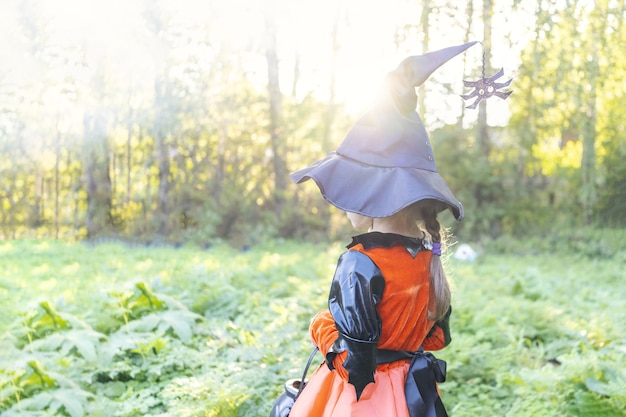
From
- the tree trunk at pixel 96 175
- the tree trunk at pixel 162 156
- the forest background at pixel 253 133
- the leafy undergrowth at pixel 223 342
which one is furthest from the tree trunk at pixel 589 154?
the tree trunk at pixel 96 175

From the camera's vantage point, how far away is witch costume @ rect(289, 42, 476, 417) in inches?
63.2

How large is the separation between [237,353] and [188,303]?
137cm

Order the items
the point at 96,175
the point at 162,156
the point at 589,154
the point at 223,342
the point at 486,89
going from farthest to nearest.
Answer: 1. the point at 162,156
2. the point at 589,154
3. the point at 96,175
4. the point at 223,342
5. the point at 486,89

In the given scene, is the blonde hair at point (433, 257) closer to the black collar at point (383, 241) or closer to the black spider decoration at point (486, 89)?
the black collar at point (383, 241)

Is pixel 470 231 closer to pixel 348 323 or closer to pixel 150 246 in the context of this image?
pixel 150 246

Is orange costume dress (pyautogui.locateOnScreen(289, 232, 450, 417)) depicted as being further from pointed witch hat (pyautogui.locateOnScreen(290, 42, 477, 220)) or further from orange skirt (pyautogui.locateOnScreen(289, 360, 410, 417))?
pointed witch hat (pyautogui.locateOnScreen(290, 42, 477, 220))

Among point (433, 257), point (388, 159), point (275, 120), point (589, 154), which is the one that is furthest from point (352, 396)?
point (275, 120)

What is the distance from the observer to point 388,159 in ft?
5.58

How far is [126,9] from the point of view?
9.56 meters

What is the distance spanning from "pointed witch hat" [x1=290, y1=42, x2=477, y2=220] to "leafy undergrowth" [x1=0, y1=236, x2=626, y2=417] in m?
1.28

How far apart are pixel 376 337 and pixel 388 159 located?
0.52 metres

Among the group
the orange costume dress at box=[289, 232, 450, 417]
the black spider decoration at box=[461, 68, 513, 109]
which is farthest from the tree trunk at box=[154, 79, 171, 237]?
the black spider decoration at box=[461, 68, 513, 109]

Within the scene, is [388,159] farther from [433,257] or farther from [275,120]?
[275,120]

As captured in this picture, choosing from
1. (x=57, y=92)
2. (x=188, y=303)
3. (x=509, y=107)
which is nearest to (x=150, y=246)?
(x=57, y=92)
